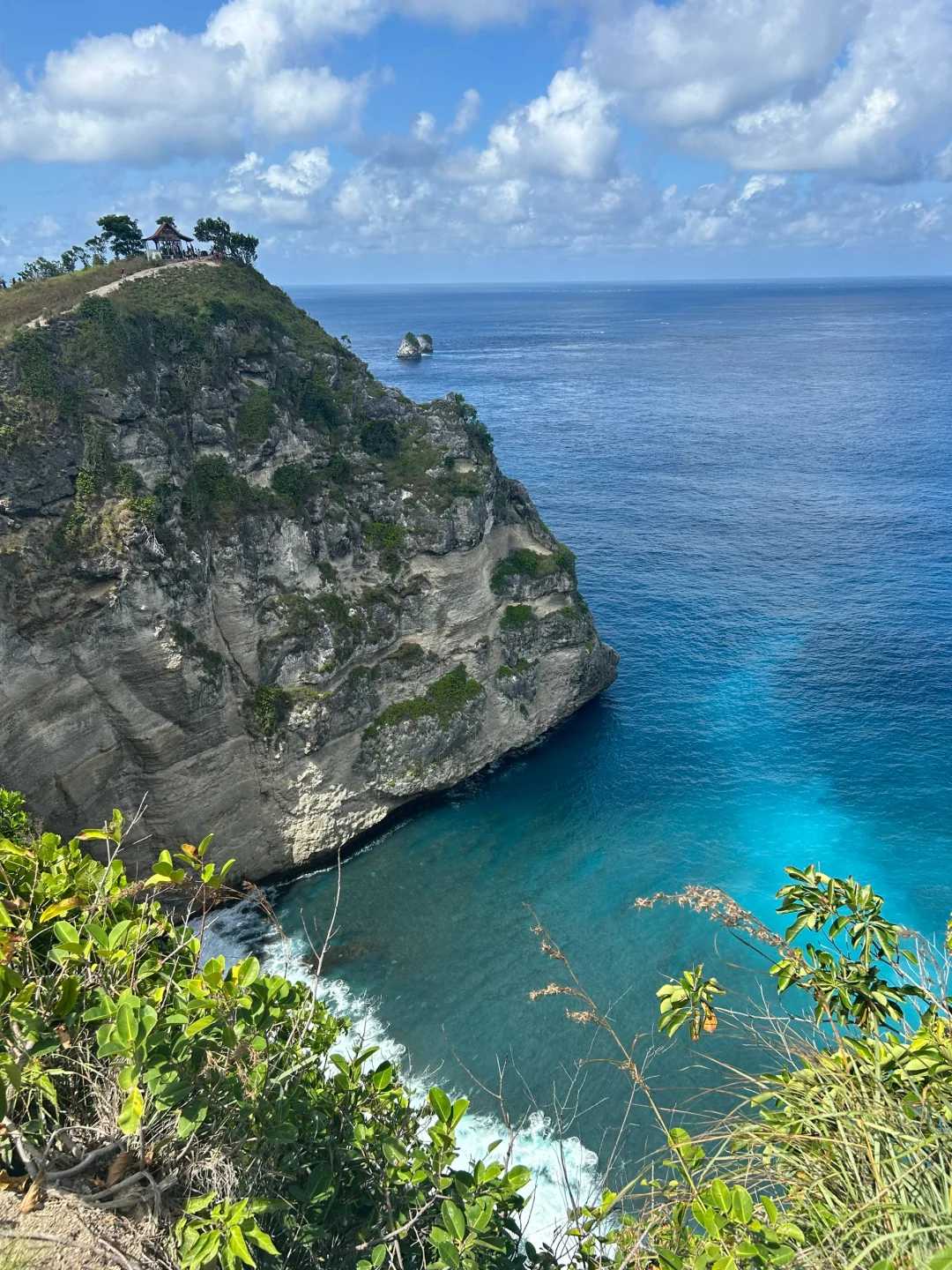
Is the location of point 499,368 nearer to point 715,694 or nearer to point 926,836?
point 715,694

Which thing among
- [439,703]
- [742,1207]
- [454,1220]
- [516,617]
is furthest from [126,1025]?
[516,617]

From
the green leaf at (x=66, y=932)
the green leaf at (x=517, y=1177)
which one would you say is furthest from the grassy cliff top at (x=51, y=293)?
the green leaf at (x=517, y=1177)

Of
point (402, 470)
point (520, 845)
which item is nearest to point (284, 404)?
point (402, 470)

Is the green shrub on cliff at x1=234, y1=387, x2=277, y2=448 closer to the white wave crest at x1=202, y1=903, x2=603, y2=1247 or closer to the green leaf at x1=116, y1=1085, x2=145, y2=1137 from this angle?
the white wave crest at x1=202, y1=903, x2=603, y2=1247

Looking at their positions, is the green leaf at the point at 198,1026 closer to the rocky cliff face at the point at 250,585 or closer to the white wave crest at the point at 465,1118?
the white wave crest at the point at 465,1118

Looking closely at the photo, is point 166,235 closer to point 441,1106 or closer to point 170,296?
point 170,296
